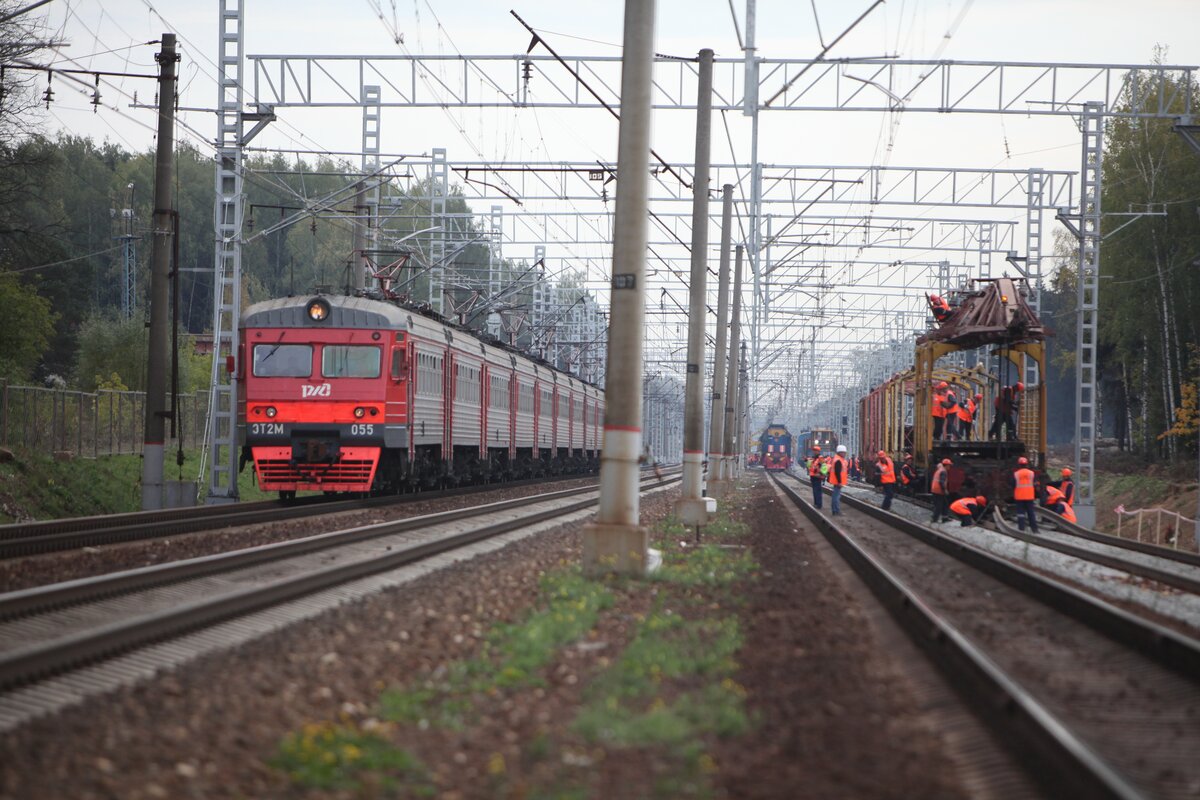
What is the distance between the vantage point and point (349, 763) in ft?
18.5

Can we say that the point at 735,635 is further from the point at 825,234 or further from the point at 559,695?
the point at 825,234

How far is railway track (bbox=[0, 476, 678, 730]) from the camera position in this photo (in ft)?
23.4

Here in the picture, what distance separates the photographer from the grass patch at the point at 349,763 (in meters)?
5.38

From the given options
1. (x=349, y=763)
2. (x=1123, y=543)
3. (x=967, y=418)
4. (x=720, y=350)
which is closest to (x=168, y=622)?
(x=349, y=763)

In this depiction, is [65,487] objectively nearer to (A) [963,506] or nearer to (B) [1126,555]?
(A) [963,506]

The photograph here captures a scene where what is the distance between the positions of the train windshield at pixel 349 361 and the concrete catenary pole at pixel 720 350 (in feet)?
36.7

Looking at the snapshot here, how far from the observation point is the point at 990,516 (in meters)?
27.8

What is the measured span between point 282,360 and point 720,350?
1278cm

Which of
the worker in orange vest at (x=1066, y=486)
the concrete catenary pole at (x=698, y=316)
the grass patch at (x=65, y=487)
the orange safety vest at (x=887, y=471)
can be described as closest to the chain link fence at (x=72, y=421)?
the grass patch at (x=65, y=487)

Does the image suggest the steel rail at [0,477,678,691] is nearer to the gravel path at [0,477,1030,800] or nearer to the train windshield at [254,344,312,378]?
the gravel path at [0,477,1030,800]

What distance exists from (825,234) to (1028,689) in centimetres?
3525

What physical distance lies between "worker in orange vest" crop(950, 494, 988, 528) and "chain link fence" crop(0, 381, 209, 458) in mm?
14414

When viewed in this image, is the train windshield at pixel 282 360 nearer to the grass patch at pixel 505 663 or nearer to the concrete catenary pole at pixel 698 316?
the concrete catenary pole at pixel 698 316

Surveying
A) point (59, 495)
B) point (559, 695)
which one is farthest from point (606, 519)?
point (59, 495)
